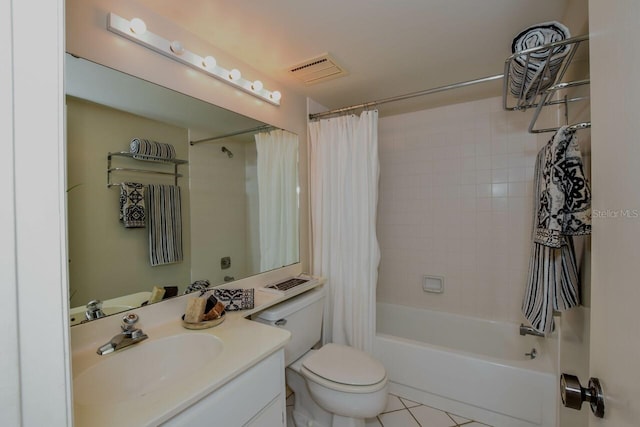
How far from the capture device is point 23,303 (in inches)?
14.5

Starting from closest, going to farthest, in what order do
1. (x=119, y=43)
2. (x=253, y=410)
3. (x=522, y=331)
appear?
(x=253, y=410), (x=119, y=43), (x=522, y=331)

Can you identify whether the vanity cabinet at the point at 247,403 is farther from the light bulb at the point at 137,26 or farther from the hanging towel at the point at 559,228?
the light bulb at the point at 137,26

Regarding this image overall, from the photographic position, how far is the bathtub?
1496mm

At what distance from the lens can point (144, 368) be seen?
1.02 metres

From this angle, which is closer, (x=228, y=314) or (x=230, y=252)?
(x=228, y=314)

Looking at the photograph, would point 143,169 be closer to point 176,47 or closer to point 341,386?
point 176,47

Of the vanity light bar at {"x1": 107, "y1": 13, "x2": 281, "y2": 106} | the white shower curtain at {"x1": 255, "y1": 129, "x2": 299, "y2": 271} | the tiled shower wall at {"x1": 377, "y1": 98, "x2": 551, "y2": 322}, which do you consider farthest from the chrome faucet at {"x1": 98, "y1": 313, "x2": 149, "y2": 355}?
the tiled shower wall at {"x1": 377, "y1": 98, "x2": 551, "y2": 322}

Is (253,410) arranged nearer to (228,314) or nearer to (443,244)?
(228,314)

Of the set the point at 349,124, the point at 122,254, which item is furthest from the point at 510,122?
the point at 122,254

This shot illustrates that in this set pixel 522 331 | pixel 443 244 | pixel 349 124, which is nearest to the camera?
pixel 522 331

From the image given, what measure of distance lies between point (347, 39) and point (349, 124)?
621mm
